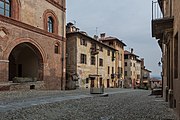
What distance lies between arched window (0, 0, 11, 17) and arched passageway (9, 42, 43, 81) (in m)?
4.32

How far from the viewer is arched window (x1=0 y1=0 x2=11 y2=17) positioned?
62.6 ft

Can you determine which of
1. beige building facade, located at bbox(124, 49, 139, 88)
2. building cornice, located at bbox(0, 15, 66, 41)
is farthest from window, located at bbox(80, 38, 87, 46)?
beige building facade, located at bbox(124, 49, 139, 88)

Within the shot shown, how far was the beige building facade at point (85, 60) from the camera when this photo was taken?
3079 cm

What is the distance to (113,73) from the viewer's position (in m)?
45.8

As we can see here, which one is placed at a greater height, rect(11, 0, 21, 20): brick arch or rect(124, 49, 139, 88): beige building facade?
rect(11, 0, 21, 20): brick arch

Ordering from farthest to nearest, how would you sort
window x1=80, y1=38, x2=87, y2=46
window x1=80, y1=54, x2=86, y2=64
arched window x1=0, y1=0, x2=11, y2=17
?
window x1=80, y1=54, x2=86, y2=64 → window x1=80, y1=38, x2=87, y2=46 → arched window x1=0, y1=0, x2=11, y2=17

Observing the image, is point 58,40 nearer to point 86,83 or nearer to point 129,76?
point 86,83

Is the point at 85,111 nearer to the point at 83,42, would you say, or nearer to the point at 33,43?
the point at 33,43

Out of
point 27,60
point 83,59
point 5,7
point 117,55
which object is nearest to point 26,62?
point 27,60

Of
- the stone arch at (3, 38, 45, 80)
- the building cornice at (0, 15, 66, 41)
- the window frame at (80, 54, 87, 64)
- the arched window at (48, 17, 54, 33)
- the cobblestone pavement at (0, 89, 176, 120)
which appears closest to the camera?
the cobblestone pavement at (0, 89, 176, 120)

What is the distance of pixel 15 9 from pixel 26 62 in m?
7.70

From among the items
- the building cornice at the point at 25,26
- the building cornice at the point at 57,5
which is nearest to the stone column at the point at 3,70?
the building cornice at the point at 25,26

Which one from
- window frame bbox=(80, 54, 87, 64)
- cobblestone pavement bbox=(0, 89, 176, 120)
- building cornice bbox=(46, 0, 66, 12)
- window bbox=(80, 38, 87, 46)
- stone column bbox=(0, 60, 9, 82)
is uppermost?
building cornice bbox=(46, 0, 66, 12)

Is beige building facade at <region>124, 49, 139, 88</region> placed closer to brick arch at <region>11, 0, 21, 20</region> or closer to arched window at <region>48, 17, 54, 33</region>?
arched window at <region>48, 17, 54, 33</region>
